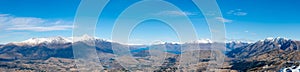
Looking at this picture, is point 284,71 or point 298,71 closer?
point 298,71
